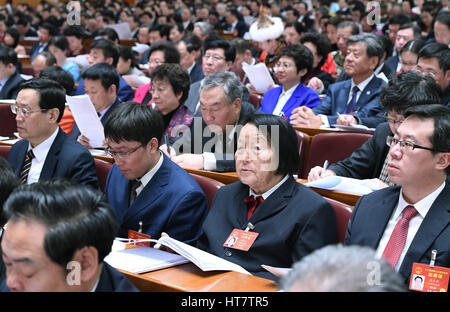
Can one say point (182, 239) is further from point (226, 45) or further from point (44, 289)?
point (226, 45)

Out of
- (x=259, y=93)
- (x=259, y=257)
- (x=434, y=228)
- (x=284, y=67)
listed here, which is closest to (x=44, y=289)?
(x=259, y=257)

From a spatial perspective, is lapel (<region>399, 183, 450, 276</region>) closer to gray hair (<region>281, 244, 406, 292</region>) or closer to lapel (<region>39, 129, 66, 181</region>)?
gray hair (<region>281, 244, 406, 292</region>)

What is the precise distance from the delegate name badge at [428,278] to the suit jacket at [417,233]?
0.15 feet

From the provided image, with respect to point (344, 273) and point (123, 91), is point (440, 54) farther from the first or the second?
point (344, 273)

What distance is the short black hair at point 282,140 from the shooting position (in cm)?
202

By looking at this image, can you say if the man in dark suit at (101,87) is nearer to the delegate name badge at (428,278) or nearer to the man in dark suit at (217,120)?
the man in dark suit at (217,120)

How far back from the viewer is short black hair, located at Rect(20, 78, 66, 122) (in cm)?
276

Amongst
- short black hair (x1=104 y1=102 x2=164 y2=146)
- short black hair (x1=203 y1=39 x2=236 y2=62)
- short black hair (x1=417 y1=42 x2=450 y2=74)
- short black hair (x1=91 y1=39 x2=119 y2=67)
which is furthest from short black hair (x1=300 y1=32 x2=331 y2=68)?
short black hair (x1=104 y1=102 x2=164 y2=146)

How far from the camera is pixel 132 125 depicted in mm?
2271

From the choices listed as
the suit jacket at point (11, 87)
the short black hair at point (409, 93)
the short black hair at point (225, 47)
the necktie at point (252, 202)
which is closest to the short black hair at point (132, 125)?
the necktie at point (252, 202)

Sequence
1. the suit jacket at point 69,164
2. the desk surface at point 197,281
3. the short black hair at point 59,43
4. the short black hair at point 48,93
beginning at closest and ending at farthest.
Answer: the desk surface at point 197,281
the suit jacket at point 69,164
the short black hair at point 48,93
the short black hair at point 59,43

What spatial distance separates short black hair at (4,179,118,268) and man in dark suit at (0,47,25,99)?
12.5 feet
